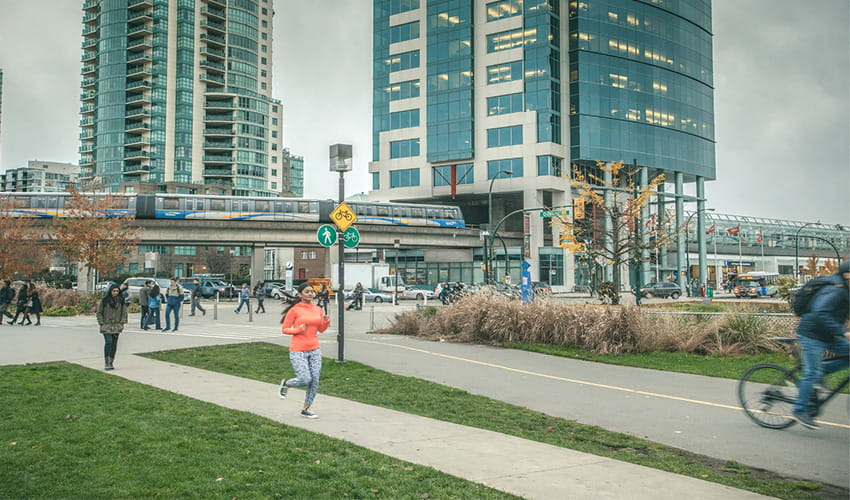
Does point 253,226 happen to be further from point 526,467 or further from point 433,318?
point 526,467

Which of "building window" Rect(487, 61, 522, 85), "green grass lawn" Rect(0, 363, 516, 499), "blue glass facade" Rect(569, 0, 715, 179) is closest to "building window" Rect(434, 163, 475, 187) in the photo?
"building window" Rect(487, 61, 522, 85)

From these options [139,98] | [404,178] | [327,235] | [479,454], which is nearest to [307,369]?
[479,454]

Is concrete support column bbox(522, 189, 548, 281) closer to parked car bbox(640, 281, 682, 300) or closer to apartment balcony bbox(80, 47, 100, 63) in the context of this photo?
parked car bbox(640, 281, 682, 300)

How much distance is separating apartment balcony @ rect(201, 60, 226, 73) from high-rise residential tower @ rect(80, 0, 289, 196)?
19 centimetres

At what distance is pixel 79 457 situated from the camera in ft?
19.0

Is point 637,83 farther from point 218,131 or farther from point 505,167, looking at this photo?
point 218,131

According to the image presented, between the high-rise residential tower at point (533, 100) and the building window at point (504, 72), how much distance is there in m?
0.11

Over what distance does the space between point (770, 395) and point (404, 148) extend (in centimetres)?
7060

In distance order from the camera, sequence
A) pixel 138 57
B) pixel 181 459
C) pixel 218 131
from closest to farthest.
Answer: pixel 181 459, pixel 138 57, pixel 218 131

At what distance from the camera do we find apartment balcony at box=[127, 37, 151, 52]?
344 ft

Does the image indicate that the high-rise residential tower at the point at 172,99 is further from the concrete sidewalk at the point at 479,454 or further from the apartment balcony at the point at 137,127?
the concrete sidewalk at the point at 479,454

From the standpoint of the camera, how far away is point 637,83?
72.4m

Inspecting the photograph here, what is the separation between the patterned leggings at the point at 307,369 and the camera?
318 inches

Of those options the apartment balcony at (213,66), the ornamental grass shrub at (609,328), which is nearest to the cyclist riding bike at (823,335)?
the ornamental grass shrub at (609,328)
